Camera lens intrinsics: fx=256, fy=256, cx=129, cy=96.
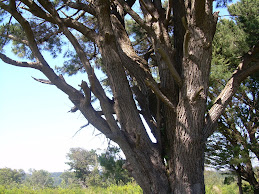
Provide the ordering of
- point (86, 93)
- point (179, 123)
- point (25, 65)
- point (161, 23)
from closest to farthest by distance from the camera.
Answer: point (179, 123), point (86, 93), point (25, 65), point (161, 23)

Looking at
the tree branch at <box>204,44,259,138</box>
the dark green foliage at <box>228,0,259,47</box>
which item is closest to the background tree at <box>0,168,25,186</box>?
the dark green foliage at <box>228,0,259,47</box>

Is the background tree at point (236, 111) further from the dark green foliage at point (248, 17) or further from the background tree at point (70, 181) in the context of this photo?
the background tree at point (70, 181)

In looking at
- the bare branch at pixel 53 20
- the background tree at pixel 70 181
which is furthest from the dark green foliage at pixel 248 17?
the background tree at pixel 70 181

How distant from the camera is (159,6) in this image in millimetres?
4047

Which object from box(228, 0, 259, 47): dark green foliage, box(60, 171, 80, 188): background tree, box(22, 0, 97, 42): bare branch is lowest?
box(60, 171, 80, 188): background tree

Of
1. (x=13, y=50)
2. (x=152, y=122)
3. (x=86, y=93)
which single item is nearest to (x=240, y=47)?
(x=152, y=122)

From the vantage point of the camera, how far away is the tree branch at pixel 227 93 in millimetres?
3135

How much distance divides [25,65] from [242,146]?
4558 millimetres

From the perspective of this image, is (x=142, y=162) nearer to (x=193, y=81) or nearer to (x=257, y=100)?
(x=193, y=81)

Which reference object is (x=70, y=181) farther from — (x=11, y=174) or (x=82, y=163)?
(x=11, y=174)

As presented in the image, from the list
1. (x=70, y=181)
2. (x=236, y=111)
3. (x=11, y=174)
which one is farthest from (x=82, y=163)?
(x=236, y=111)

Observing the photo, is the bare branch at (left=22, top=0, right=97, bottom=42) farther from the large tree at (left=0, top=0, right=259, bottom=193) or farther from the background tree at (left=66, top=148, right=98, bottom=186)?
the background tree at (left=66, top=148, right=98, bottom=186)

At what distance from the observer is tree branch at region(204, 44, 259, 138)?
3135 mm

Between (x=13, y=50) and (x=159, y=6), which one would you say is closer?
(x=159, y=6)
